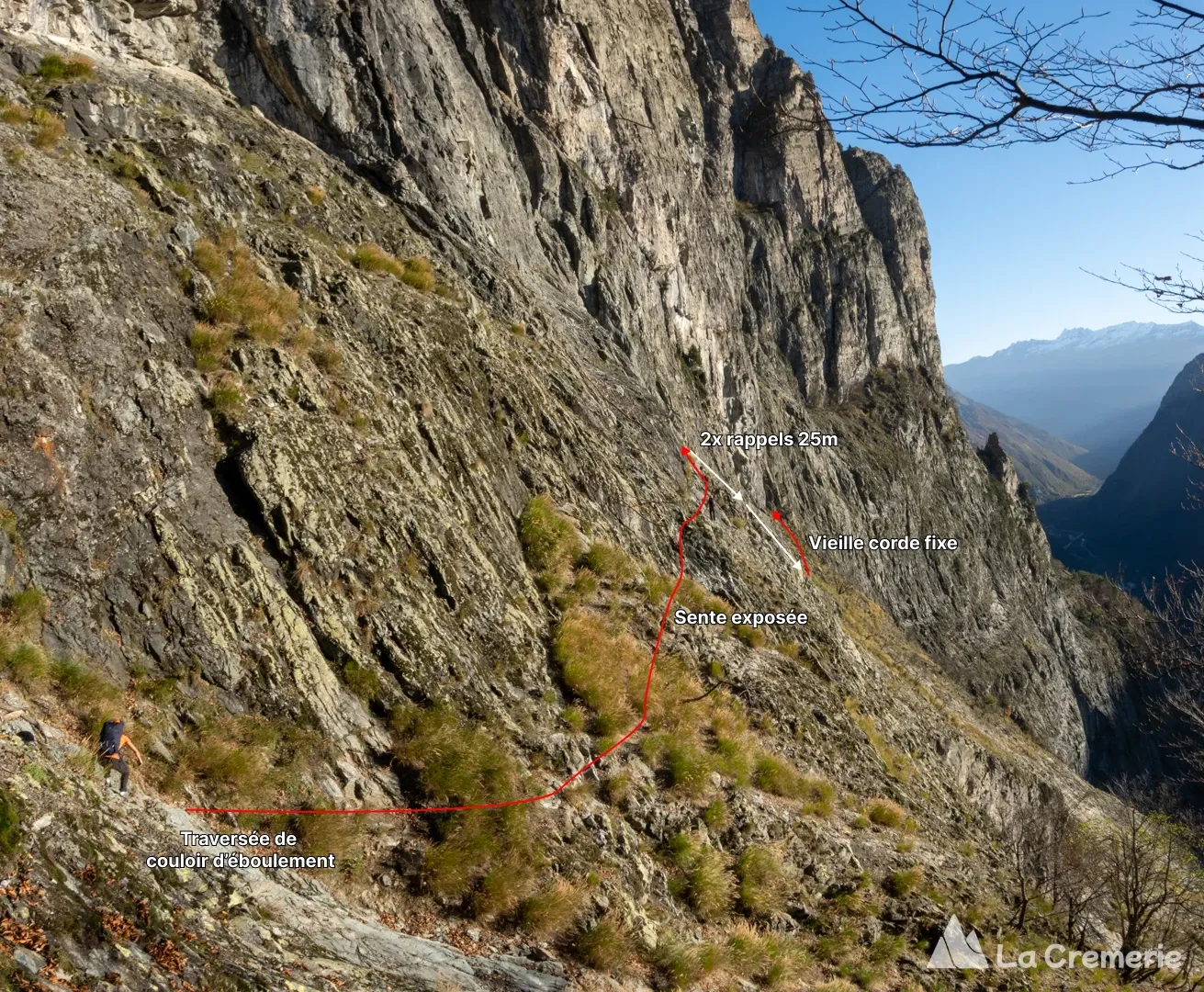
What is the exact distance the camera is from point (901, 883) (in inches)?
417

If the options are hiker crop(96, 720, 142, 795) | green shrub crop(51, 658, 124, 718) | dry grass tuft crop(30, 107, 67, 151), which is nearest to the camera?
hiker crop(96, 720, 142, 795)

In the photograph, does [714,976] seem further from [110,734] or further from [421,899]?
[110,734]

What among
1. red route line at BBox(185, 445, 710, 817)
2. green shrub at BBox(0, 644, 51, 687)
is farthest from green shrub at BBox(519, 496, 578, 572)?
green shrub at BBox(0, 644, 51, 687)

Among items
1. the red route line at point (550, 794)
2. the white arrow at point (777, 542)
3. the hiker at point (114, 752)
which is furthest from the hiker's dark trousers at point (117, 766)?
the white arrow at point (777, 542)

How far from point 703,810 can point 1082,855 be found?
16.4m

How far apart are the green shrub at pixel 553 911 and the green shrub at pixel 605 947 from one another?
20cm

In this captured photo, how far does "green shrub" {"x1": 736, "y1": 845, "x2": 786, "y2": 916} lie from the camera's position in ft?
29.6

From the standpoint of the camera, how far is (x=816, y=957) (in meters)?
8.82

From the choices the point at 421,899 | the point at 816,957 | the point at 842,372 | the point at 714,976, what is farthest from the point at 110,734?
the point at 842,372

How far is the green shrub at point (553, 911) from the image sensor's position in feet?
23.1

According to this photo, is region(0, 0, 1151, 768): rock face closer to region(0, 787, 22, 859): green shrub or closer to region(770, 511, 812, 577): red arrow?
region(770, 511, 812, 577): red arrow

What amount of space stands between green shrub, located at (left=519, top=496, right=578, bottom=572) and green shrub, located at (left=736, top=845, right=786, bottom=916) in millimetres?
5085

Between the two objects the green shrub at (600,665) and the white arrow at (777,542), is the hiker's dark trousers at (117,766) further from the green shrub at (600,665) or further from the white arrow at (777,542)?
the white arrow at (777,542)

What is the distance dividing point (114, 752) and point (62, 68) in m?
12.0
